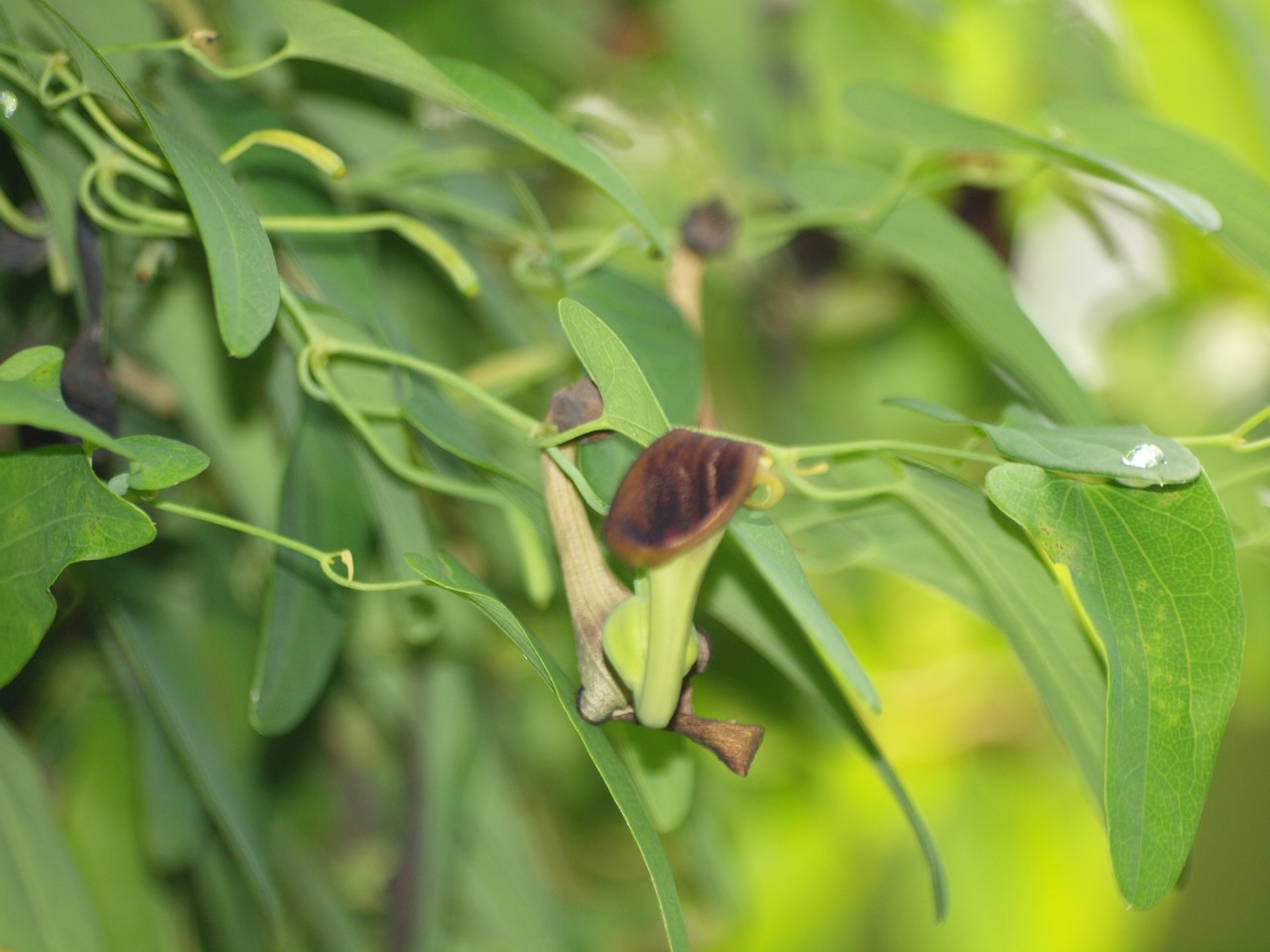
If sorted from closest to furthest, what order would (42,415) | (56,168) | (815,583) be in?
(42,415)
(56,168)
(815,583)

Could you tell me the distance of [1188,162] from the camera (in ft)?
0.96

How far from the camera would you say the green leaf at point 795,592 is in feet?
0.57

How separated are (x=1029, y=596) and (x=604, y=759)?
113mm

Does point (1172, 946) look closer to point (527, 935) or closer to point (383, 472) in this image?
point (527, 935)

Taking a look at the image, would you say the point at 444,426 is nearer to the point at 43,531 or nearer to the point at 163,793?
the point at 43,531

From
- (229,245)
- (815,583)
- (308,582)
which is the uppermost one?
(229,245)

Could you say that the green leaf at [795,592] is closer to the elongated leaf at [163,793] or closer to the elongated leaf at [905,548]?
the elongated leaf at [905,548]

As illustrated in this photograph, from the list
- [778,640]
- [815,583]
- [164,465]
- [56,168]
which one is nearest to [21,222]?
[56,168]

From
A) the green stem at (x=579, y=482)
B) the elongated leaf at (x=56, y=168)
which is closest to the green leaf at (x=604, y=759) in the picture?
the green stem at (x=579, y=482)

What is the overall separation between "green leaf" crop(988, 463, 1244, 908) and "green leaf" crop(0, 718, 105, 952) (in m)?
0.26

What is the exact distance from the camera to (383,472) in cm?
29

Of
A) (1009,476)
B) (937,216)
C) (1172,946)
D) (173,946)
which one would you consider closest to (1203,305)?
(937,216)

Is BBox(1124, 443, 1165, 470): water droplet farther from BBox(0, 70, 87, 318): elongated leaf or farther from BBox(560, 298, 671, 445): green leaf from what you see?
BBox(0, 70, 87, 318): elongated leaf

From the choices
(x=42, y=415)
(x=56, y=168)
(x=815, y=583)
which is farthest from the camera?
(x=815, y=583)
